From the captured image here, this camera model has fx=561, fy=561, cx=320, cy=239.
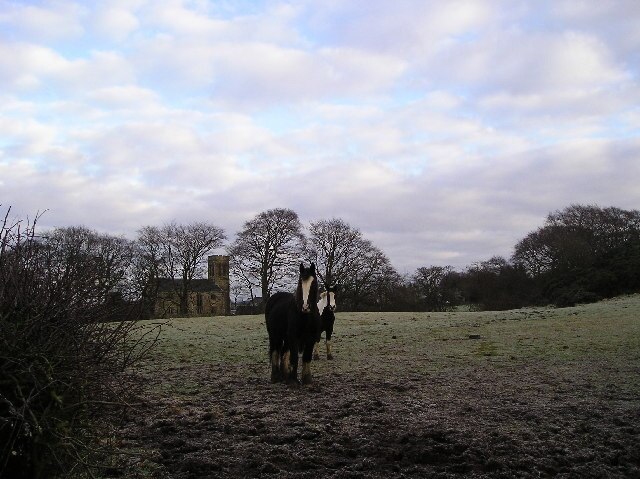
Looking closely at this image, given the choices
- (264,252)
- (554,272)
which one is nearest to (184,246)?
(264,252)

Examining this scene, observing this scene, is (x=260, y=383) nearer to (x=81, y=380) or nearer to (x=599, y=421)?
(x=599, y=421)

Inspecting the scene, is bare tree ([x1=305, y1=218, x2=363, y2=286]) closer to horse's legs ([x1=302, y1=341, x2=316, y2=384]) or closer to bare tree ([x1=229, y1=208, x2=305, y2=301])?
bare tree ([x1=229, y1=208, x2=305, y2=301])

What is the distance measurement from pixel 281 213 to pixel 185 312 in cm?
1346

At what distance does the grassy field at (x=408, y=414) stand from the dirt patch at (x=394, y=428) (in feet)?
0.08

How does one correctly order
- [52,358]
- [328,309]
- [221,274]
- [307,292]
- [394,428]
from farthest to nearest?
[221,274], [328,309], [307,292], [394,428], [52,358]

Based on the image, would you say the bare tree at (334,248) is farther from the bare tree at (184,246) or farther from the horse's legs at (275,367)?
the horse's legs at (275,367)

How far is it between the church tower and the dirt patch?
4806 centimetres

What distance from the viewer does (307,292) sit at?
1129 centimetres

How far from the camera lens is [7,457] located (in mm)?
4008

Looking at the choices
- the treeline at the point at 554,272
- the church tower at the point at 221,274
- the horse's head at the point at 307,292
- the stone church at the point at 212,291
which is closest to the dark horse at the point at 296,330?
the horse's head at the point at 307,292

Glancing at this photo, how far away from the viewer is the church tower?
60.9 metres

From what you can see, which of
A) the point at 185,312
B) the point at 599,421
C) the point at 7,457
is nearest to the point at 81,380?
the point at 7,457

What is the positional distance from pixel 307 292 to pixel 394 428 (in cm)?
395

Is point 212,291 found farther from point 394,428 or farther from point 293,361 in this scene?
point 394,428
